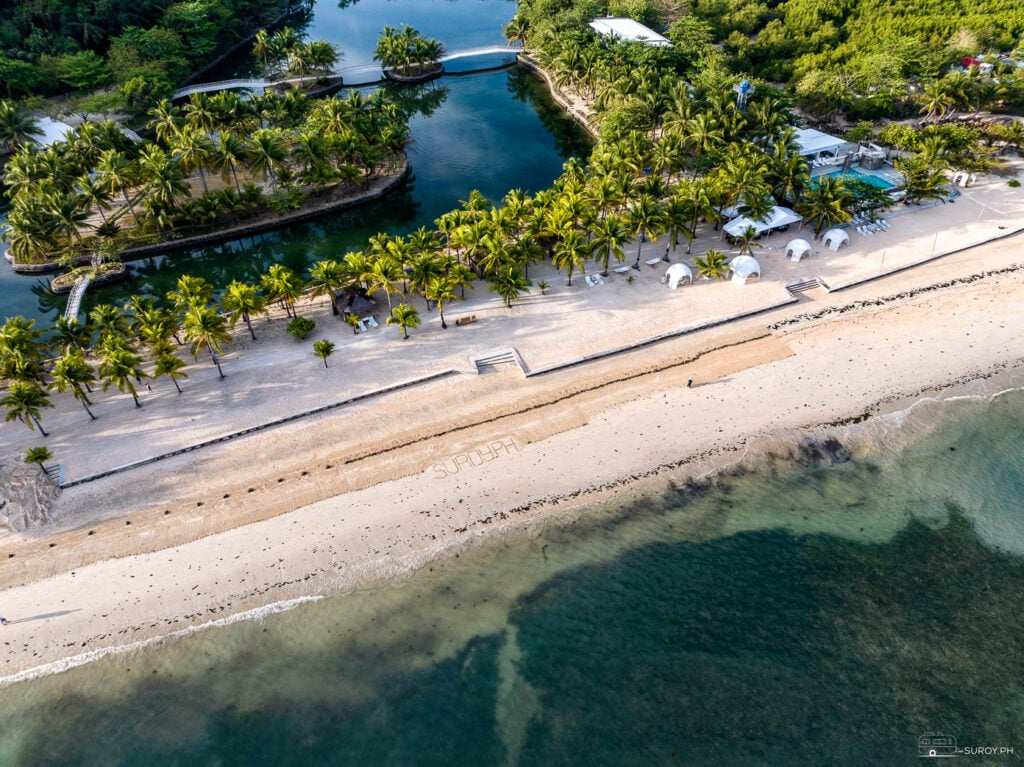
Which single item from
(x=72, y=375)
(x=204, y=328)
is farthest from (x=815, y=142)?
(x=72, y=375)

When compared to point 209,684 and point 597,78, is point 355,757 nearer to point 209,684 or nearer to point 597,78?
point 209,684

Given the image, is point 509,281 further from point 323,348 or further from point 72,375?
point 72,375

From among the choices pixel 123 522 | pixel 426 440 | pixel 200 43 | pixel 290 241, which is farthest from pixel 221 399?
pixel 200 43

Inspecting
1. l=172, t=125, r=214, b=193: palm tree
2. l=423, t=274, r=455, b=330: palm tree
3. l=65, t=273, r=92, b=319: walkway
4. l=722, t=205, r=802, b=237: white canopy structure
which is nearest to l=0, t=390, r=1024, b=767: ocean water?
l=423, t=274, r=455, b=330: palm tree

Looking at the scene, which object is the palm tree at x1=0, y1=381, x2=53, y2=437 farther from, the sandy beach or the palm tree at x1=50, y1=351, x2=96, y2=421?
the sandy beach

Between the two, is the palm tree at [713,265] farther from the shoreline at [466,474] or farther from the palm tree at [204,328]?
the palm tree at [204,328]
